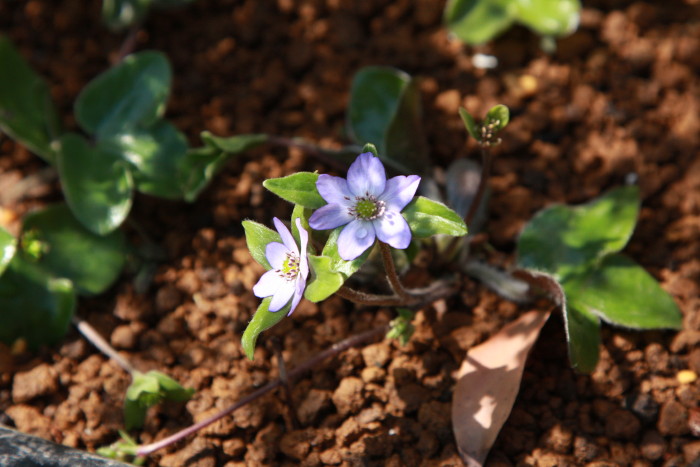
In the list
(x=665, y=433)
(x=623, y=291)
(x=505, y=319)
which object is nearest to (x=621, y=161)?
(x=623, y=291)

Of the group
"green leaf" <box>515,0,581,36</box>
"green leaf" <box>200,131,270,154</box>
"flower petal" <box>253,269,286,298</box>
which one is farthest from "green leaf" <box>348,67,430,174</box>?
"flower petal" <box>253,269,286,298</box>

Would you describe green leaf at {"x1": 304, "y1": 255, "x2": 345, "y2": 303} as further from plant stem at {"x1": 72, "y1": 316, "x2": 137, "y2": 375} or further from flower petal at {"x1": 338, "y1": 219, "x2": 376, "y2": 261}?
plant stem at {"x1": 72, "y1": 316, "x2": 137, "y2": 375}

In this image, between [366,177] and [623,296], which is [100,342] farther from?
[623,296]

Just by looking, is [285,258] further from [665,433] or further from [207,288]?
[665,433]

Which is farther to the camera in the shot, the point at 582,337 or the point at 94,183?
the point at 94,183

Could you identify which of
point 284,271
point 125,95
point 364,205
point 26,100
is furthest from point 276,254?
point 26,100

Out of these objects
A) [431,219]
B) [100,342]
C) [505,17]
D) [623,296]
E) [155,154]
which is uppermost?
[431,219]

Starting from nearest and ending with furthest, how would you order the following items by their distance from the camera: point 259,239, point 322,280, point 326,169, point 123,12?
point 322,280, point 259,239, point 326,169, point 123,12
